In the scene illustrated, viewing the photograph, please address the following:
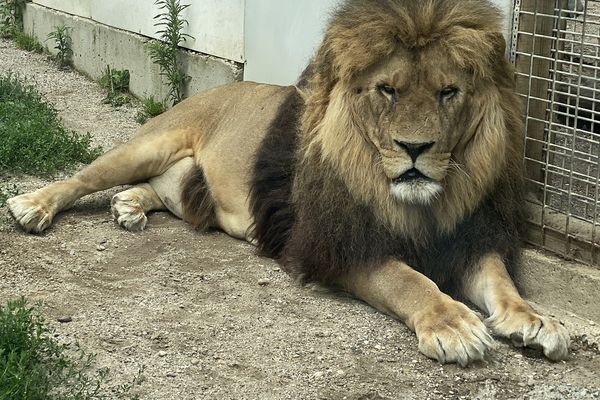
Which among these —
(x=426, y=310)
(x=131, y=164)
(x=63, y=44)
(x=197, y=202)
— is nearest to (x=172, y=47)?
(x=131, y=164)

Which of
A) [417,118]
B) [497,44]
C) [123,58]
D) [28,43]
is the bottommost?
[28,43]

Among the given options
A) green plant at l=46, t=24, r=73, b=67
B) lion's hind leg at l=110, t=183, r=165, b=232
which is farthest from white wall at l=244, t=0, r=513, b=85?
green plant at l=46, t=24, r=73, b=67

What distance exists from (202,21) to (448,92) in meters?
3.27

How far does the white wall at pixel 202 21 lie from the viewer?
20.7 ft

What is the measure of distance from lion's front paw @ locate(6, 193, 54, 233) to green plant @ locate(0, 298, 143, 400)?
1431 mm

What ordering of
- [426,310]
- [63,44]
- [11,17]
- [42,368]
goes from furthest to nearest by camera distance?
[11,17] → [63,44] → [426,310] → [42,368]

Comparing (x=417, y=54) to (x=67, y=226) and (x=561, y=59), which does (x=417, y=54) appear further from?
(x=67, y=226)

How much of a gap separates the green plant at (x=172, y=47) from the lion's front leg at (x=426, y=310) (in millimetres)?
3169

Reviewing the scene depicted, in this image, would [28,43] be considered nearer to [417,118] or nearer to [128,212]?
[128,212]

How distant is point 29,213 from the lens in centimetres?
491

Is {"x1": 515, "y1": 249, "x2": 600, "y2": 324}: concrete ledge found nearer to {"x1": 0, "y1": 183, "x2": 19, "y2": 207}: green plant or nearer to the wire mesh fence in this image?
the wire mesh fence

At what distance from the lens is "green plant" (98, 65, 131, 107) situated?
774 cm

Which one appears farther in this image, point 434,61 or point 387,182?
point 387,182

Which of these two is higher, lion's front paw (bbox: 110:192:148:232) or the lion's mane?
the lion's mane
